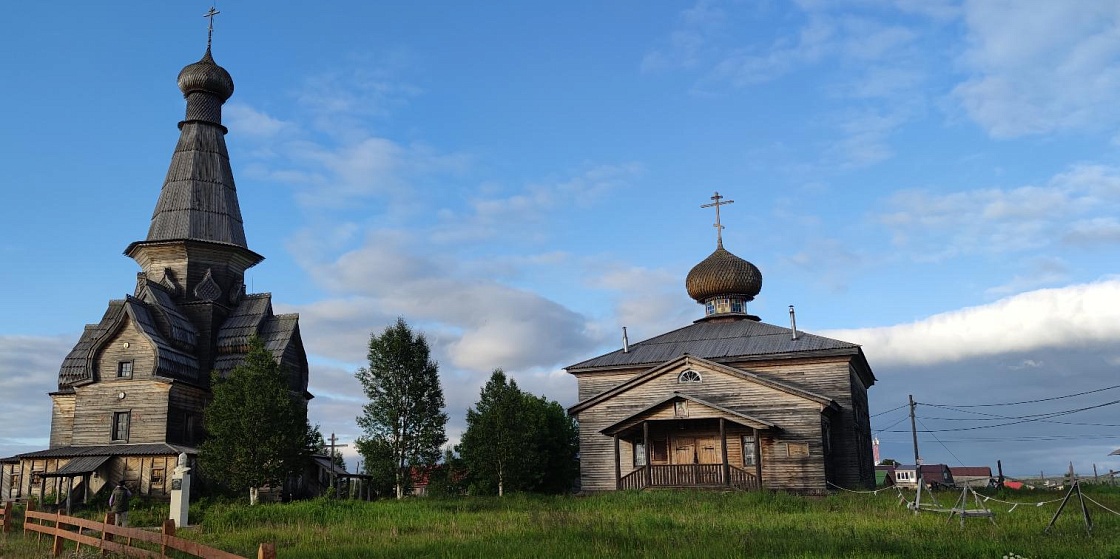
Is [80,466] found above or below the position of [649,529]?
above

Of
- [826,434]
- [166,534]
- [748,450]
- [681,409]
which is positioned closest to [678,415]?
[681,409]

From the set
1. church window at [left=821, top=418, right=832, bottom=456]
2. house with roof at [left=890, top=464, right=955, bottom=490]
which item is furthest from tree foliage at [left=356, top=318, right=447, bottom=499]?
house with roof at [left=890, top=464, right=955, bottom=490]

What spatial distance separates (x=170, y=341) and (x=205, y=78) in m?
14.5

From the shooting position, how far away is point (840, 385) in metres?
33.2

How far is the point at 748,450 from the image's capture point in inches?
1244

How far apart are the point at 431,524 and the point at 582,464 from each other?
13975 mm

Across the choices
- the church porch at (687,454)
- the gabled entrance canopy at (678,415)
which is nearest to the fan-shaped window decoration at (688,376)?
the gabled entrance canopy at (678,415)

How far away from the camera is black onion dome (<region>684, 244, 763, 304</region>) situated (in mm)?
40156

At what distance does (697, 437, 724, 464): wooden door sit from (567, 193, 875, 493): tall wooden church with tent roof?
0.04 m

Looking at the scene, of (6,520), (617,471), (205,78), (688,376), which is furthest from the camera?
(205,78)

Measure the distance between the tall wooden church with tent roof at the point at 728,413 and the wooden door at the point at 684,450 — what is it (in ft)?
0.12

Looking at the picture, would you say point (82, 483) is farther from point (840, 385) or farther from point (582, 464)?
point (840, 385)

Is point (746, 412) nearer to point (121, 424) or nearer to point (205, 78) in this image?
point (121, 424)

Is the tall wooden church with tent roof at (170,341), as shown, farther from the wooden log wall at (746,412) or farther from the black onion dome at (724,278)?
the black onion dome at (724,278)
